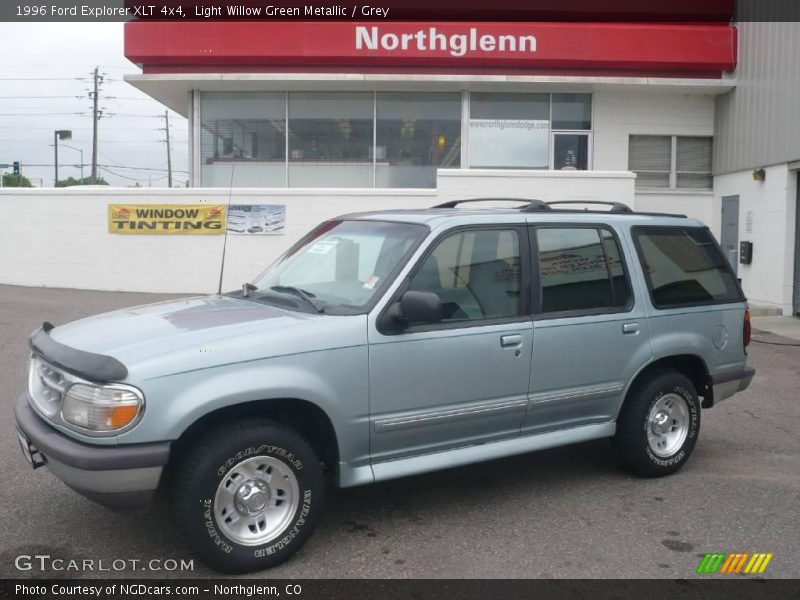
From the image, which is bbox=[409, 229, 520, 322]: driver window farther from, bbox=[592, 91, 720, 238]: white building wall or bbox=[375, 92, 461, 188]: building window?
bbox=[592, 91, 720, 238]: white building wall

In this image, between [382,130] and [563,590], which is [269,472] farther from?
[382,130]

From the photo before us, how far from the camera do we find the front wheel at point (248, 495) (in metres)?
3.95

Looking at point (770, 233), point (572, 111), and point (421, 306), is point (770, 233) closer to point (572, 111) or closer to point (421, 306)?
point (572, 111)

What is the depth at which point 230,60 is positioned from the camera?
18562mm

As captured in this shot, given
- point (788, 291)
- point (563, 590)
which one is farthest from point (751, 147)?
point (563, 590)

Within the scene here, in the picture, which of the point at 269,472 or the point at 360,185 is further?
the point at 360,185

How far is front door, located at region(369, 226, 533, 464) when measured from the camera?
454cm

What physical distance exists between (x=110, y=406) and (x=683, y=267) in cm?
411

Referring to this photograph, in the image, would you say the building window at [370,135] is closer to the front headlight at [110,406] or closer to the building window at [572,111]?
the building window at [572,111]

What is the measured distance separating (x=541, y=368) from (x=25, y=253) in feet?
51.0

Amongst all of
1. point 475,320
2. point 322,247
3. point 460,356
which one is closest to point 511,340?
point 475,320

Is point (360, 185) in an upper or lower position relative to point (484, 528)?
upper

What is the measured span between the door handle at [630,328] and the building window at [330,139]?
14447mm

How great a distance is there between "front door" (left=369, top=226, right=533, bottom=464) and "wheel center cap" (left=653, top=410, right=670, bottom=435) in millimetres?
1268
